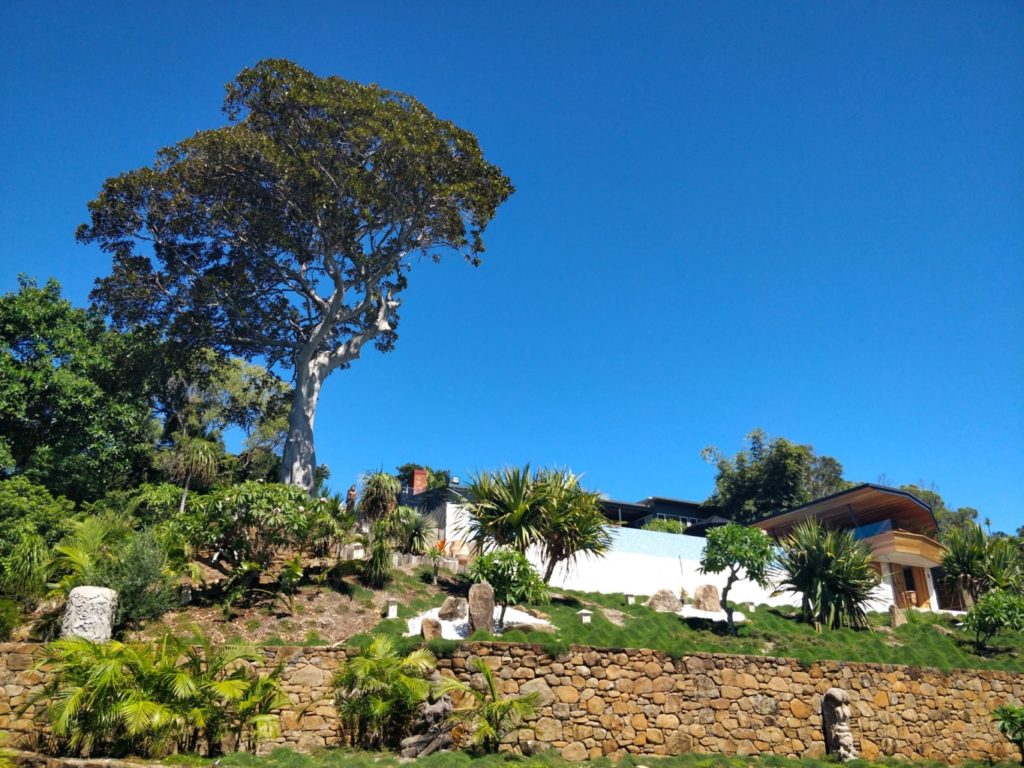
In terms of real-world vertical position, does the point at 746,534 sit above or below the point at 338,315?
below

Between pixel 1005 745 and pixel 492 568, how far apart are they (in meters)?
10.4

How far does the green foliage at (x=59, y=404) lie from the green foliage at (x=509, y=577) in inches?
512

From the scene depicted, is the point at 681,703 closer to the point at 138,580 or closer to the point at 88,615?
the point at 88,615

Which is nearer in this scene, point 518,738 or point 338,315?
point 518,738

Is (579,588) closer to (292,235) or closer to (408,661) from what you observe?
(408,661)

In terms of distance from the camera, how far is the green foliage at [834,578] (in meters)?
18.2

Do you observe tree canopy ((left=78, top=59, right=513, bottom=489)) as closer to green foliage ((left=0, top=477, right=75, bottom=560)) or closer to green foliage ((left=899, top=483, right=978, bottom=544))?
green foliage ((left=0, top=477, right=75, bottom=560))

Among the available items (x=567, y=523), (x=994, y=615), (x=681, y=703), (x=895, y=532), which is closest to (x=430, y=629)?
(x=681, y=703)

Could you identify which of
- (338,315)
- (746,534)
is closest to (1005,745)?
(746,534)

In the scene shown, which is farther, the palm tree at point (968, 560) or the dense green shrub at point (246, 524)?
the palm tree at point (968, 560)

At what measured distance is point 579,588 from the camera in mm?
21109

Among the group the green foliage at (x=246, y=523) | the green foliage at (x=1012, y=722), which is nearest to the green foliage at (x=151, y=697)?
the green foliage at (x=246, y=523)

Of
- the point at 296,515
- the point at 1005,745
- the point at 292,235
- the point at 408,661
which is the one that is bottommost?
the point at 1005,745

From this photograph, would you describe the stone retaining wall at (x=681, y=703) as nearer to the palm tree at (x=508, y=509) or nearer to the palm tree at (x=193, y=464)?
the palm tree at (x=508, y=509)
